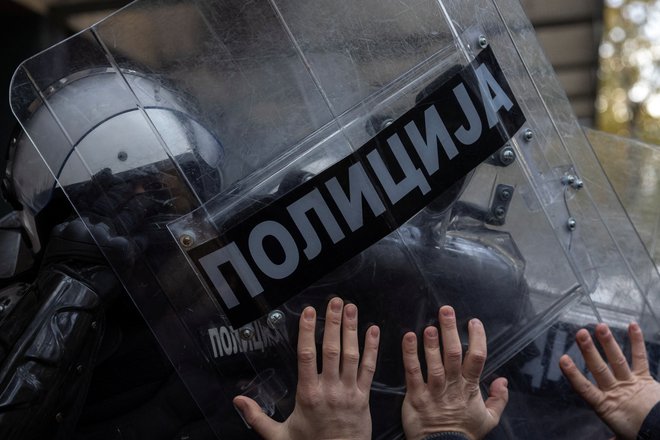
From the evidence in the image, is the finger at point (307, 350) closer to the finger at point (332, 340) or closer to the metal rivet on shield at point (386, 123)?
the finger at point (332, 340)

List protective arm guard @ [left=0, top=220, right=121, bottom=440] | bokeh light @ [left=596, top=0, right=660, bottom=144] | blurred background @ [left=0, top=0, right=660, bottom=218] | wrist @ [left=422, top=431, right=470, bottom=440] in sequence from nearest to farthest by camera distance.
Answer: protective arm guard @ [left=0, top=220, right=121, bottom=440] < wrist @ [left=422, top=431, right=470, bottom=440] < blurred background @ [left=0, top=0, right=660, bottom=218] < bokeh light @ [left=596, top=0, right=660, bottom=144]

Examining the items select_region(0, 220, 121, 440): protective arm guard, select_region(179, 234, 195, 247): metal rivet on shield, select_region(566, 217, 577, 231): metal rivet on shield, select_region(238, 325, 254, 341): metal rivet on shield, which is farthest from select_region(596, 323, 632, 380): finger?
select_region(0, 220, 121, 440): protective arm guard

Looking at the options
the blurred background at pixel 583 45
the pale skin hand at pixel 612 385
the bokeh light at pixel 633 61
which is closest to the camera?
the pale skin hand at pixel 612 385

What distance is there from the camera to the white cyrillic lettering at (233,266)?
1500 millimetres

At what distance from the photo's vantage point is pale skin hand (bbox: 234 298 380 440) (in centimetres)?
153

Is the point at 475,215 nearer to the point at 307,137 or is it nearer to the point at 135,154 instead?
the point at 307,137

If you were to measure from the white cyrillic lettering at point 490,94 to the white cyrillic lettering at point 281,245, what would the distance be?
0.46m

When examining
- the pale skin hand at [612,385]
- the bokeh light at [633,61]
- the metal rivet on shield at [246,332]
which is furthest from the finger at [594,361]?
the bokeh light at [633,61]

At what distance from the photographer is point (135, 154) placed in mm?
1556

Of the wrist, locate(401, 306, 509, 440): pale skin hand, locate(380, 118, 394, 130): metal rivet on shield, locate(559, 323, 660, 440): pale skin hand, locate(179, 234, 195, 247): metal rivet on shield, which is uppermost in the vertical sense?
locate(179, 234, 195, 247): metal rivet on shield

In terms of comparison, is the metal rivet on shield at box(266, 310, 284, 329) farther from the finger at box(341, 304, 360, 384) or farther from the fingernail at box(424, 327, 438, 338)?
the fingernail at box(424, 327, 438, 338)

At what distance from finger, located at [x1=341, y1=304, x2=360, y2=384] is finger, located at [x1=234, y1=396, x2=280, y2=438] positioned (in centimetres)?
16

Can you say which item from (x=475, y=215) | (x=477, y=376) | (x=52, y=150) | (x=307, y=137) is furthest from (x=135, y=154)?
(x=477, y=376)

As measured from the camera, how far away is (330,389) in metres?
1.53
